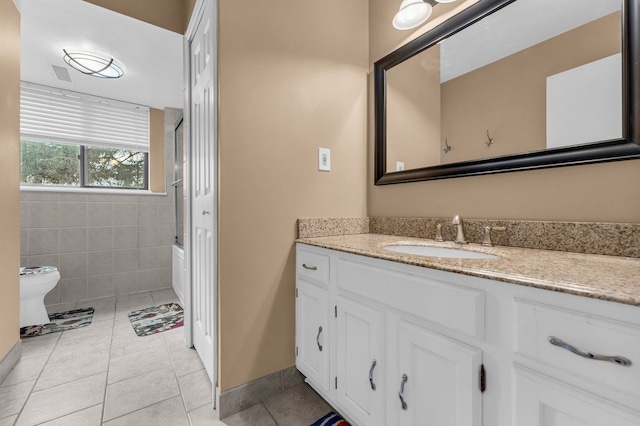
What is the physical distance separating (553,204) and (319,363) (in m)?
1.16

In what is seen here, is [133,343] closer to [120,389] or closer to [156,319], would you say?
[156,319]

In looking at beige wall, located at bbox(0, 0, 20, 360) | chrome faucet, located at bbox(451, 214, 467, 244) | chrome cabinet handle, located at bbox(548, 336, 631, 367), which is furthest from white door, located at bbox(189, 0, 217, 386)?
chrome cabinet handle, located at bbox(548, 336, 631, 367)

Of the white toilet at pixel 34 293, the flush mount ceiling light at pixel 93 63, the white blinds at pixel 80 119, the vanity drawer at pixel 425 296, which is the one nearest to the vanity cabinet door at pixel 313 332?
the vanity drawer at pixel 425 296

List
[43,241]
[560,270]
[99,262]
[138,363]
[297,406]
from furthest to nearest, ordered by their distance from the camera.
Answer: [99,262] → [43,241] → [138,363] → [297,406] → [560,270]

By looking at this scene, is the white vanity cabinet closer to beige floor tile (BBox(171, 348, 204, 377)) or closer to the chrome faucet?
the chrome faucet

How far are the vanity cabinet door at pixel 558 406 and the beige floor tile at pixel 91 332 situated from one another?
2.51m

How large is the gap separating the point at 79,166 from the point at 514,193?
3.95 meters

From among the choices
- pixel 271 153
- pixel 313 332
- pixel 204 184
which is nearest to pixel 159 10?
pixel 204 184

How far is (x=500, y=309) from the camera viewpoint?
0.64 metres

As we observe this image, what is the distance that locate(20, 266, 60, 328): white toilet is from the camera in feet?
6.84

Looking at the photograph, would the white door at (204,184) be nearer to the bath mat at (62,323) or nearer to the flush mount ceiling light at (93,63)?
the flush mount ceiling light at (93,63)

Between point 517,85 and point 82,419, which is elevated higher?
point 517,85

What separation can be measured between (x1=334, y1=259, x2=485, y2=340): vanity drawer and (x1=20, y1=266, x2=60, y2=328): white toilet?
2.54 meters

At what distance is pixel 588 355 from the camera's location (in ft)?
1.67
